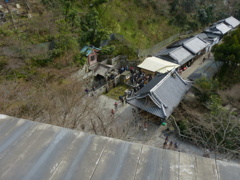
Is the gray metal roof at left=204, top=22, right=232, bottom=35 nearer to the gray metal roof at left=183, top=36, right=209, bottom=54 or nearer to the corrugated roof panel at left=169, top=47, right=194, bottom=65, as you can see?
the gray metal roof at left=183, top=36, right=209, bottom=54

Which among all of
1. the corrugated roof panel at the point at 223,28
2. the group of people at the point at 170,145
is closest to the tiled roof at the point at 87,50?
the group of people at the point at 170,145

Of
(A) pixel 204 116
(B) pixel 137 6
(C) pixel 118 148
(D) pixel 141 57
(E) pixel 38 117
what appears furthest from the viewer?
(B) pixel 137 6

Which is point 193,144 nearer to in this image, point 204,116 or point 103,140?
point 204,116

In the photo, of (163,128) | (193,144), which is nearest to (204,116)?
(193,144)

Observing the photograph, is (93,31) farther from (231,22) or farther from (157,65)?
(231,22)

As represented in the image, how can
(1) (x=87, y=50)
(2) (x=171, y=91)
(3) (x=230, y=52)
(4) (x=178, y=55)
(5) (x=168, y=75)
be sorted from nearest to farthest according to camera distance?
(2) (x=171, y=91), (5) (x=168, y=75), (3) (x=230, y=52), (1) (x=87, y=50), (4) (x=178, y=55)

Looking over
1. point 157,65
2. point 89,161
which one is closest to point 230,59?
point 157,65
